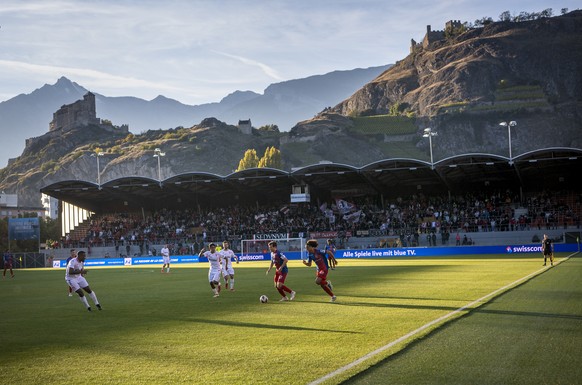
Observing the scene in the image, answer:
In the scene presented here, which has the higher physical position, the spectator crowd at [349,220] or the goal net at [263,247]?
the spectator crowd at [349,220]

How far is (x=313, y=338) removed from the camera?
1282 cm

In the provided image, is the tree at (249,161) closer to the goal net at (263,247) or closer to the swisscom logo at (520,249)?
the goal net at (263,247)

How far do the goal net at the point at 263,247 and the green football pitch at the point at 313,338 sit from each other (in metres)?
40.7

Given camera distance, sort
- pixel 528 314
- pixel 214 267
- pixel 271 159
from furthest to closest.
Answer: pixel 271 159 → pixel 214 267 → pixel 528 314

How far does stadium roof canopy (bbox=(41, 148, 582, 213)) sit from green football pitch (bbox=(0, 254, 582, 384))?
135 ft

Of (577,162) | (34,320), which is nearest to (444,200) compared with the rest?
(577,162)

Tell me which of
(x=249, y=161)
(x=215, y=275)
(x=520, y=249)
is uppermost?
(x=249, y=161)

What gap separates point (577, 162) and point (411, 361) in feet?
192

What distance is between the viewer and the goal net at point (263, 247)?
63969mm

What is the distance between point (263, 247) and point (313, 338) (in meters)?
53.0

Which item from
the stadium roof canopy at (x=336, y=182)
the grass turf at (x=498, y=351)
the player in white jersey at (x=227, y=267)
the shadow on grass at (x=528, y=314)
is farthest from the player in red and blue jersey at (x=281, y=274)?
the stadium roof canopy at (x=336, y=182)

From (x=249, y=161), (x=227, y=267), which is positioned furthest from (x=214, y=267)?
(x=249, y=161)

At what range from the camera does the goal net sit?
210 ft

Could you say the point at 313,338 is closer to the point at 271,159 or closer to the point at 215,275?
the point at 215,275
